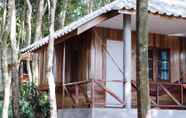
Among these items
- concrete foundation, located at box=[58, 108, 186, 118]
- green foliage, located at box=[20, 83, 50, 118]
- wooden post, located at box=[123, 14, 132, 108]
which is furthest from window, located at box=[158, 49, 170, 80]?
green foliage, located at box=[20, 83, 50, 118]

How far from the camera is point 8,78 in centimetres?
1730

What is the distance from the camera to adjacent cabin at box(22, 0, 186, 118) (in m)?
12.8

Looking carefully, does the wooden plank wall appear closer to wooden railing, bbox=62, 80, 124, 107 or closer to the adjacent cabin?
the adjacent cabin

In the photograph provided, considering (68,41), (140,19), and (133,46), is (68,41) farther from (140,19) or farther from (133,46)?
(140,19)

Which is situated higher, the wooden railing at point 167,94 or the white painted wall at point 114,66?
the white painted wall at point 114,66

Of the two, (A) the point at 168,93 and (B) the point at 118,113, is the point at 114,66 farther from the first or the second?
(B) the point at 118,113

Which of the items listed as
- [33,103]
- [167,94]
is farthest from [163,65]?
[33,103]

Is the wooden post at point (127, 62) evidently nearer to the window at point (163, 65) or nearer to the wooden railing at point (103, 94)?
the wooden railing at point (103, 94)

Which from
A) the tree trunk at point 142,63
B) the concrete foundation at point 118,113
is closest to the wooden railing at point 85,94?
the concrete foundation at point 118,113

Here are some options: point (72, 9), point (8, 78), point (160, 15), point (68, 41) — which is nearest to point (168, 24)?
point (160, 15)

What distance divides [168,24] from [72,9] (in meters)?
19.0

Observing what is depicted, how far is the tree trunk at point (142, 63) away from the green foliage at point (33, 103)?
39.3 ft

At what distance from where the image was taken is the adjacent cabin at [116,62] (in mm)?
12758

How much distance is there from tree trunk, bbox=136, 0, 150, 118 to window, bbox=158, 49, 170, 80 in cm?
872
